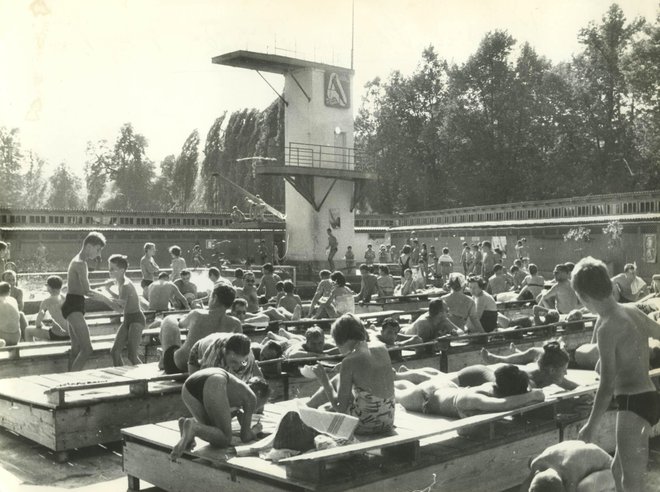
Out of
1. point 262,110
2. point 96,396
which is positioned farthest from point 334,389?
point 262,110

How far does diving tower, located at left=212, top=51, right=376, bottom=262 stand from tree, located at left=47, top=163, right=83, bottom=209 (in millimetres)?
54956

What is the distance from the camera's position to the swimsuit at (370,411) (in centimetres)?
564

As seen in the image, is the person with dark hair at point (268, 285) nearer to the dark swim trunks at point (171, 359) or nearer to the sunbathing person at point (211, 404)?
the dark swim trunks at point (171, 359)

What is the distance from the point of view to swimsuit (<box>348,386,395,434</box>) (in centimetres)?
564

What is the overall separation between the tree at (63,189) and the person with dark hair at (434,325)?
7583cm

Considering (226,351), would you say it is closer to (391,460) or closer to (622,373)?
(391,460)

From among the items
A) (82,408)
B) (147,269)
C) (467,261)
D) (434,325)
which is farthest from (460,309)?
(467,261)

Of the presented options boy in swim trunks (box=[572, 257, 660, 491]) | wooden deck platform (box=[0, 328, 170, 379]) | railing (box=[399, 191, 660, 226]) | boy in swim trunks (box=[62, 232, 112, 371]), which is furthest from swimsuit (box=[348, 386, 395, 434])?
railing (box=[399, 191, 660, 226])

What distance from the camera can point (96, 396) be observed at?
7.45 m

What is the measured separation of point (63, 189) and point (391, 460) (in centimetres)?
8598

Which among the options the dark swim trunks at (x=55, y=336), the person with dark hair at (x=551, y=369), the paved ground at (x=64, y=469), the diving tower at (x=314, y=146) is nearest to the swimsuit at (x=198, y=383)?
the paved ground at (x=64, y=469)

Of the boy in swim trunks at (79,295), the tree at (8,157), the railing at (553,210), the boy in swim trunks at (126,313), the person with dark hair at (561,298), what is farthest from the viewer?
the railing at (553,210)

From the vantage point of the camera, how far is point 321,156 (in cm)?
3200

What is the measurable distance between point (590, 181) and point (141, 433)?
40.8m
